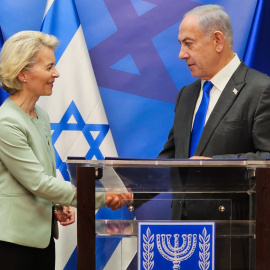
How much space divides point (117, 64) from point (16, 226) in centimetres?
152

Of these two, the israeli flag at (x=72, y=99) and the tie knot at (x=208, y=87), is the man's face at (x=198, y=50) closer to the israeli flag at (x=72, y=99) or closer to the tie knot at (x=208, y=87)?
the tie knot at (x=208, y=87)

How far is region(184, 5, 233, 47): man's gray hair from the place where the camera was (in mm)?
2877

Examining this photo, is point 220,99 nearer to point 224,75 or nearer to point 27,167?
point 224,75

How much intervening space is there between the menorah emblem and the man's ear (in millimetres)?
1275

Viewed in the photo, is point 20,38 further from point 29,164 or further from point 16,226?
point 16,226

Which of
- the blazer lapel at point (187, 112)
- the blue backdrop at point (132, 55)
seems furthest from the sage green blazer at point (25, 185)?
the blue backdrop at point (132, 55)

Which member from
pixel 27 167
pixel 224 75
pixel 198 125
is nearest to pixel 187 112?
pixel 198 125

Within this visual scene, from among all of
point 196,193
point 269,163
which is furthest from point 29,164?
point 269,163

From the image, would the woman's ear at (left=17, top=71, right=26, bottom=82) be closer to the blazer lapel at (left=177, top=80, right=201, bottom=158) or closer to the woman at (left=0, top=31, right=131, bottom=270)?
the woman at (left=0, top=31, right=131, bottom=270)

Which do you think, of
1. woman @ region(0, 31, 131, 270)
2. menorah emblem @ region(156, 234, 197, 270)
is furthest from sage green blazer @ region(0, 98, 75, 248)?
menorah emblem @ region(156, 234, 197, 270)

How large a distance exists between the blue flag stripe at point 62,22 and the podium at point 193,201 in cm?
180

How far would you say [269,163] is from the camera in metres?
1.83

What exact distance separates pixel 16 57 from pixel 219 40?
3.11 feet

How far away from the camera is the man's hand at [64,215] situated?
276cm
